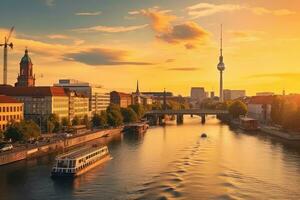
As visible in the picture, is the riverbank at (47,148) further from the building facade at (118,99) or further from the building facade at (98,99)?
the building facade at (118,99)

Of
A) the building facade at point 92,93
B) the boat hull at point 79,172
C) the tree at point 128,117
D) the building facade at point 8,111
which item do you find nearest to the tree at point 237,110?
the tree at point 128,117

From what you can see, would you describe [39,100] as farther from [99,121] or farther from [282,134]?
[282,134]

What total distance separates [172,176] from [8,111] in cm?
3773

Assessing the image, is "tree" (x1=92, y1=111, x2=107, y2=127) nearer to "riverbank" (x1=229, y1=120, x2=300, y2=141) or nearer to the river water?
"riverbank" (x1=229, y1=120, x2=300, y2=141)

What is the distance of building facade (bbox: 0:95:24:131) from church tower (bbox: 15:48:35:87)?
45802 mm

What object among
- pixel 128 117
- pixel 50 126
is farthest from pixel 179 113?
pixel 50 126

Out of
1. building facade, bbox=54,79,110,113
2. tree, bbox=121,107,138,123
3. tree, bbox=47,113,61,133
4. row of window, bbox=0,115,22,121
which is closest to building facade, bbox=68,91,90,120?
building facade, bbox=54,79,110,113

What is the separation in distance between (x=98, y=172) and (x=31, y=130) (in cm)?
1861

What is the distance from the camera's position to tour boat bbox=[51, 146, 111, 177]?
162 ft

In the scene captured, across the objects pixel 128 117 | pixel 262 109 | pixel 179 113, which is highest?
pixel 262 109

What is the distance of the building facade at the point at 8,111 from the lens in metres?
75.1

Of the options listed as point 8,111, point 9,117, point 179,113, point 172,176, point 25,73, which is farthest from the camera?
point 179,113

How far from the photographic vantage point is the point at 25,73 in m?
128

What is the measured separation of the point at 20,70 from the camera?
128125 millimetres
